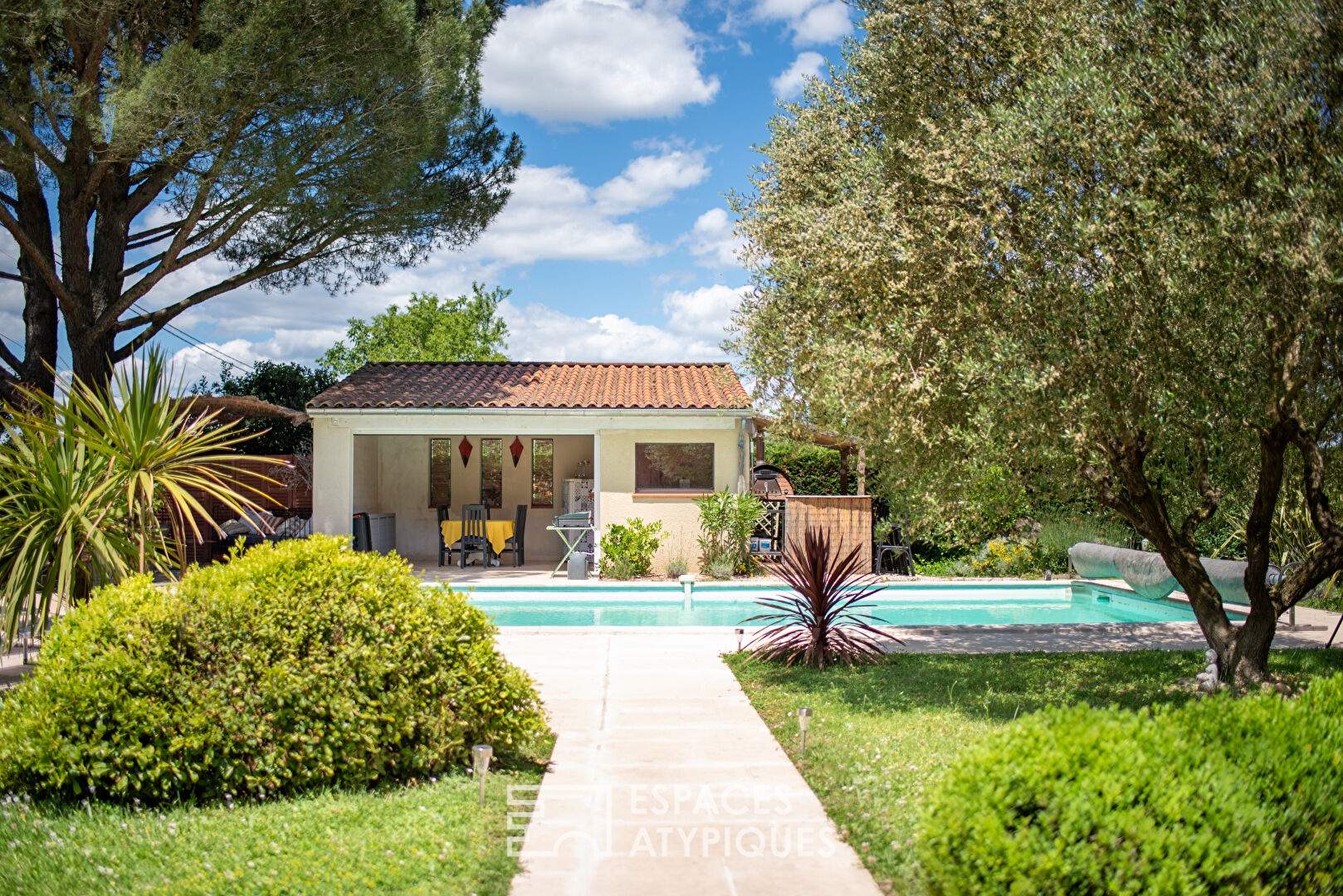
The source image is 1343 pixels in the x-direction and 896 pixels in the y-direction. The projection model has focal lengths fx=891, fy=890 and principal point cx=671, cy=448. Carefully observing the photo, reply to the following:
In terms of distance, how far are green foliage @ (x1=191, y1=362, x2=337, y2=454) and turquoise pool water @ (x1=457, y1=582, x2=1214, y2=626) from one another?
11423mm

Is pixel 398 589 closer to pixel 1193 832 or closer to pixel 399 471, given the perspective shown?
pixel 1193 832

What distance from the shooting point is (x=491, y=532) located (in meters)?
18.3

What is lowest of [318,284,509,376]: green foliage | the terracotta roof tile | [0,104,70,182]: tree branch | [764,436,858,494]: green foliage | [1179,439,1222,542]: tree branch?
[1179,439,1222,542]: tree branch

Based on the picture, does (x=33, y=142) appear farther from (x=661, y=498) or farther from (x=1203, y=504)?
(x=1203, y=504)

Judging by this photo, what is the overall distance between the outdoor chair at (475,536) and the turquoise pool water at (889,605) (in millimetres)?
3515

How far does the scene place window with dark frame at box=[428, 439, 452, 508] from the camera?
20609 millimetres

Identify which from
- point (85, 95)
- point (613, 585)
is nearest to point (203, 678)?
point (613, 585)

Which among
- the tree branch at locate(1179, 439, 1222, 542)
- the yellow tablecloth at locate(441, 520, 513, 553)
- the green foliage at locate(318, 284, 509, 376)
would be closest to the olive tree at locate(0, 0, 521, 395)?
the yellow tablecloth at locate(441, 520, 513, 553)

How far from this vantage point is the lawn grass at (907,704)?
4688mm

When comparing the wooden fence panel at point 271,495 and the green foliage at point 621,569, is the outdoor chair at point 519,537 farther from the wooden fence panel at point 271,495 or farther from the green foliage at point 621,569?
the wooden fence panel at point 271,495

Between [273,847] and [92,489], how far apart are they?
3.49 m

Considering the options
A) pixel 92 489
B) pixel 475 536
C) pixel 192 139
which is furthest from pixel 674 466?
pixel 92 489

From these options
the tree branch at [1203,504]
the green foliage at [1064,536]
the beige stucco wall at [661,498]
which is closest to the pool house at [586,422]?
the beige stucco wall at [661,498]

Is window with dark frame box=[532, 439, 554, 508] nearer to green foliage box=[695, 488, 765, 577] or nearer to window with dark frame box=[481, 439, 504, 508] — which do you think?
window with dark frame box=[481, 439, 504, 508]
